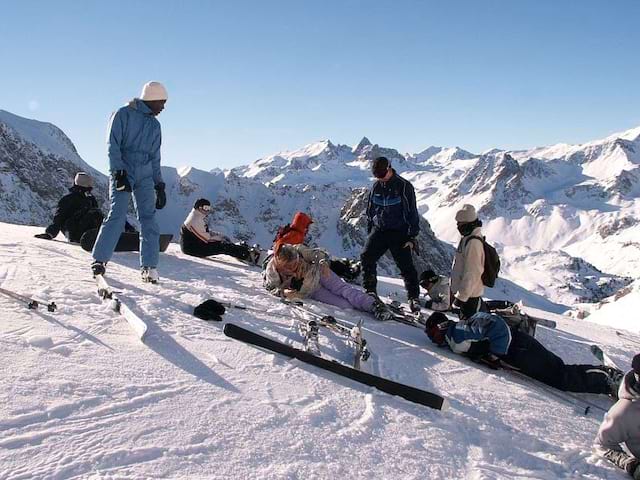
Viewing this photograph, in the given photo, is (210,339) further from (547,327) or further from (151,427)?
(547,327)

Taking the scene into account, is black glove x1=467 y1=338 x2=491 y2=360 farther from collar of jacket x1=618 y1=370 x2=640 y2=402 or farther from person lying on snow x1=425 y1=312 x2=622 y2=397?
collar of jacket x1=618 y1=370 x2=640 y2=402

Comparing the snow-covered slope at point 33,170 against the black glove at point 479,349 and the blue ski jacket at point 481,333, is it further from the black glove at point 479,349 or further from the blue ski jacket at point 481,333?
the black glove at point 479,349

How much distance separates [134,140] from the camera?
6.24 meters

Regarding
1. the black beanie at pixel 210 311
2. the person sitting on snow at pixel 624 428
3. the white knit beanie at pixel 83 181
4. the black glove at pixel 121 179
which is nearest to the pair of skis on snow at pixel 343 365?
the black beanie at pixel 210 311

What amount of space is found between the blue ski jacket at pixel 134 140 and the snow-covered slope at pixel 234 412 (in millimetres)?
1765

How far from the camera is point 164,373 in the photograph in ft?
12.0

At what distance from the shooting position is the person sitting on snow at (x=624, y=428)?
11.1 feet

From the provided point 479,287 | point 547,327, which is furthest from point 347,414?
point 547,327

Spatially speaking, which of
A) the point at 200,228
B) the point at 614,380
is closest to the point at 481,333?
the point at 614,380

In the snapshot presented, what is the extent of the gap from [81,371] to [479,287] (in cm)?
451

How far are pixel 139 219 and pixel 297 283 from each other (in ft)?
7.32

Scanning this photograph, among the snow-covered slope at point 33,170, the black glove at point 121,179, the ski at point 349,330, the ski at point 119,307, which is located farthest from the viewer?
the snow-covered slope at point 33,170

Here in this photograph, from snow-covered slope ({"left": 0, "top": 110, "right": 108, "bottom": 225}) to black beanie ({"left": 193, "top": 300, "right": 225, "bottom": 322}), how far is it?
4647 inches

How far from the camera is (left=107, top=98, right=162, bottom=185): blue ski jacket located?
6074 mm
